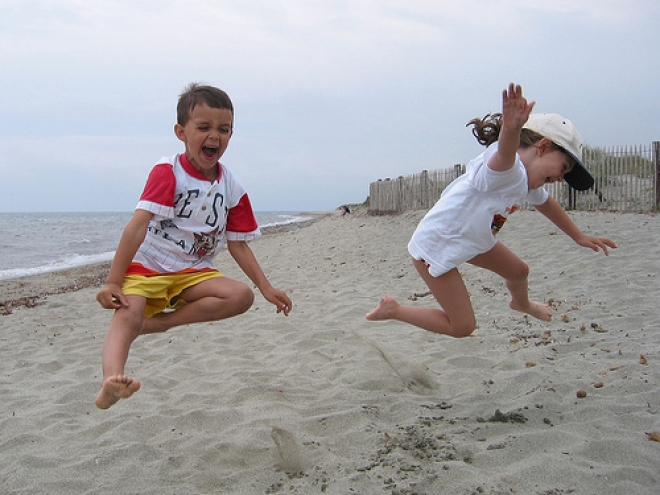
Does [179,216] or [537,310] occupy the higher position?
[179,216]

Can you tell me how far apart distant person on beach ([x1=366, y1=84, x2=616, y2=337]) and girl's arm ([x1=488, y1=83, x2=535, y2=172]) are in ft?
0.06

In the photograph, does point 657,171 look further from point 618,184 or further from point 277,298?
point 277,298

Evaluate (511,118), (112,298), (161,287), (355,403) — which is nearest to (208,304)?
(161,287)

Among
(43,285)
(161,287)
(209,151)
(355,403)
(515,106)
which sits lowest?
(43,285)

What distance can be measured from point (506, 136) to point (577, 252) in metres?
6.31

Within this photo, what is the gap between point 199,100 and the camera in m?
3.14

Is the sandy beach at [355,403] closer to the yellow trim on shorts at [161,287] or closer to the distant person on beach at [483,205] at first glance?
the distant person on beach at [483,205]

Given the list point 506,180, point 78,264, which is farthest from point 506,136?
point 78,264

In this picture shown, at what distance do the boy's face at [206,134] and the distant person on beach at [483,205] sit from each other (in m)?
1.23

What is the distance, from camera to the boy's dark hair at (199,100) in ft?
10.3

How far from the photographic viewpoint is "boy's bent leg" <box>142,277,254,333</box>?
320cm

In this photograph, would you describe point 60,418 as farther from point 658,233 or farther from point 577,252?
point 658,233

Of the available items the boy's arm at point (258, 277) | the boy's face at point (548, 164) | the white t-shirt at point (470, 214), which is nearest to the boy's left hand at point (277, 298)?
the boy's arm at point (258, 277)

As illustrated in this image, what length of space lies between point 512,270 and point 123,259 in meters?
2.26
